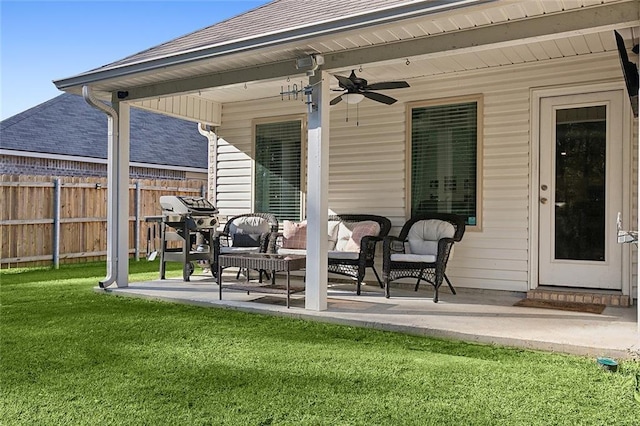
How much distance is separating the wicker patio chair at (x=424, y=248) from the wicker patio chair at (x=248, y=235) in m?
1.62

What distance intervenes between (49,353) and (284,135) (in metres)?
4.76

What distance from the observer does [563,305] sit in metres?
5.09

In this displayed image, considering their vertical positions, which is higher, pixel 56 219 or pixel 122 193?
pixel 122 193

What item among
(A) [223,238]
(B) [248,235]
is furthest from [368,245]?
(A) [223,238]

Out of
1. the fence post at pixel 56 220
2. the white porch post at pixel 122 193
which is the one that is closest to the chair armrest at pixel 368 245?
the white porch post at pixel 122 193

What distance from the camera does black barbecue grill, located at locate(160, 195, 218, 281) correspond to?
6820 mm

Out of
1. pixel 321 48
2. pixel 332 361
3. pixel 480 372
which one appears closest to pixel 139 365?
pixel 332 361

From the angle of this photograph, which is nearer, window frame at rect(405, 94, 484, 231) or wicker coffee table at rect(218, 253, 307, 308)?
wicker coffee table at rect(218, 253, 307, 308)

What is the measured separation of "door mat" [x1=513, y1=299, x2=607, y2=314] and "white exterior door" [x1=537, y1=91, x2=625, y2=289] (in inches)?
16.7

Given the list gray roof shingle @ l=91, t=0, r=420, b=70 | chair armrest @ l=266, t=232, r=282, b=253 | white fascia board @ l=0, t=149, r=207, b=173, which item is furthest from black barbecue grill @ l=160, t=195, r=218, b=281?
white fascia board @ l=0, t=149, r=207, b=173

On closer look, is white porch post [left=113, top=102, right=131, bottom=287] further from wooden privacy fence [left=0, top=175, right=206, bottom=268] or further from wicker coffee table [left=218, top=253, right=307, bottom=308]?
wooden privacy fence [left=0, top=175, right=206, bottom=268]

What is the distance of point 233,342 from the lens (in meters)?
3.90

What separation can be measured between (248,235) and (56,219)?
372 cm

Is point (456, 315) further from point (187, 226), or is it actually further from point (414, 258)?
point (187, 226)
